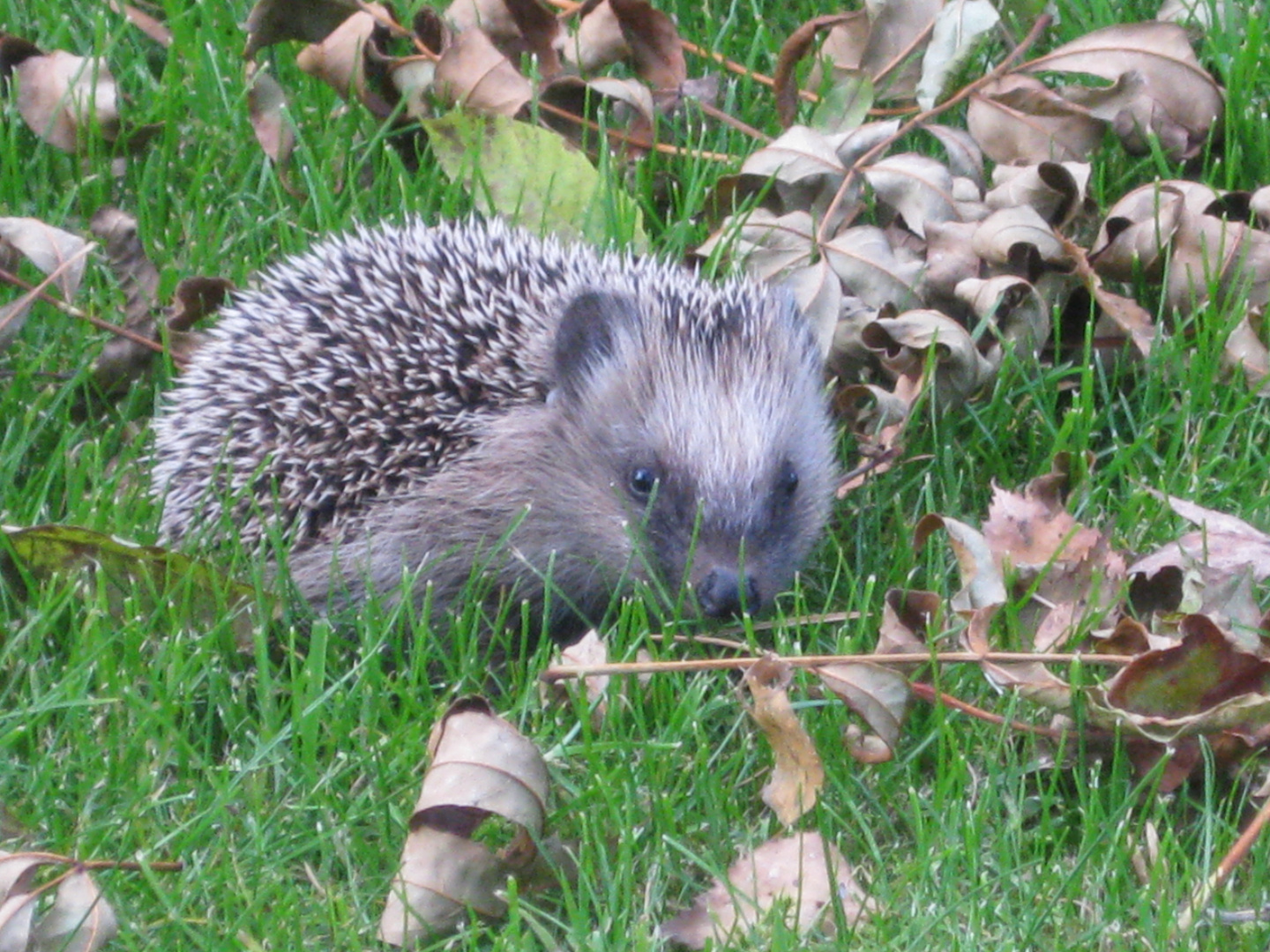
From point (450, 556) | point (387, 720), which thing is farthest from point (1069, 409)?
point (387, 720)

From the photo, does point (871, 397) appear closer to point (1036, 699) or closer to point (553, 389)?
point (553, 389)

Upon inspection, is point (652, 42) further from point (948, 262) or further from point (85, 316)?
point (85, 316)

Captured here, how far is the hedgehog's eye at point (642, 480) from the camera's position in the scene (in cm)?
422

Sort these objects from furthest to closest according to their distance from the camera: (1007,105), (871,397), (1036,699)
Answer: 1. (1007,105)
2. (871,397)
3. (1036,699)

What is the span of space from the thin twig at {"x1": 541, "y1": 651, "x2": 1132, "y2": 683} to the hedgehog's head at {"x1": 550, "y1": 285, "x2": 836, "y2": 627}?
328 mm

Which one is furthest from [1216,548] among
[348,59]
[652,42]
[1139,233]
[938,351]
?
[348,59]

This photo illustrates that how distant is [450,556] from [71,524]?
0.87 meters

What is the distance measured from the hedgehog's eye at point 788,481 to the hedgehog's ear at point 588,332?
0.50 metres

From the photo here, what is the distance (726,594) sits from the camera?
3887mm

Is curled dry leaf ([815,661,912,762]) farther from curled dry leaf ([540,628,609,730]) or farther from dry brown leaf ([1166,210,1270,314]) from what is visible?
dry brown leaf ([1166,210,1270,314])

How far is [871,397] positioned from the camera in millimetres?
4707

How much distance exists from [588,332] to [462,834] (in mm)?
1428

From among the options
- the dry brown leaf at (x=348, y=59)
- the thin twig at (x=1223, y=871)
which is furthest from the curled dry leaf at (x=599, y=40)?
the thin twig at (x=1223, y=871)

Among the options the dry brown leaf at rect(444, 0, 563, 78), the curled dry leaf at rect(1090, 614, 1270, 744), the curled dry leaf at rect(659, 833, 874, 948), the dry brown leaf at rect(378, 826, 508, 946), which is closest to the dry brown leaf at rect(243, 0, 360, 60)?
the dry brown leaf at rect(444, 0, 563, 78)
